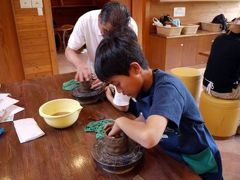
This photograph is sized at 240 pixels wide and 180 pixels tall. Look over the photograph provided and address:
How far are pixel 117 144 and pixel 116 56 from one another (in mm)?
310

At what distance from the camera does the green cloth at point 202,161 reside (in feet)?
2.77

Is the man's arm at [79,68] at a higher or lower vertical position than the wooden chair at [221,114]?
higher

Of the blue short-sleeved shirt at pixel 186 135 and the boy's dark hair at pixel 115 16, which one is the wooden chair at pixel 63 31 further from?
the blue short-sleeved shirt at pixel 186 135

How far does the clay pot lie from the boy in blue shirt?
0.03m

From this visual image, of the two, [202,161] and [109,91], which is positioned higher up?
[109,91]

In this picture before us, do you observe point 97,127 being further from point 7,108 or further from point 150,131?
point 7,108

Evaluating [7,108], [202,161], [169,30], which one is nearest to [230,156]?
[202,161]

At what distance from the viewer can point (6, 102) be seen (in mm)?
1279

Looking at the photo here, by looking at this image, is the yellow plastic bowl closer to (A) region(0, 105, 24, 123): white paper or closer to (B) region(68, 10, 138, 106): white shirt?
(A) region(0, 105, 24, 123): white paper

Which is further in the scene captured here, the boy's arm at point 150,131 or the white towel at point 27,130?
the white towel at point 27,130

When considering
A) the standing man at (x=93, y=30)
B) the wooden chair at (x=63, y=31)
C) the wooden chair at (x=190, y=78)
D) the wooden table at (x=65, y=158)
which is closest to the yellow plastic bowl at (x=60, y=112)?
the wooden table at (x=65, y=158)

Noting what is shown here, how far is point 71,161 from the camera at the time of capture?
820 mm

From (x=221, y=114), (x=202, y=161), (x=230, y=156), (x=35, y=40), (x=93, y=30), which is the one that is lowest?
(x=230, y=156)

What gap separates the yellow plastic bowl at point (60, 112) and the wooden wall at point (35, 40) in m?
2.26
